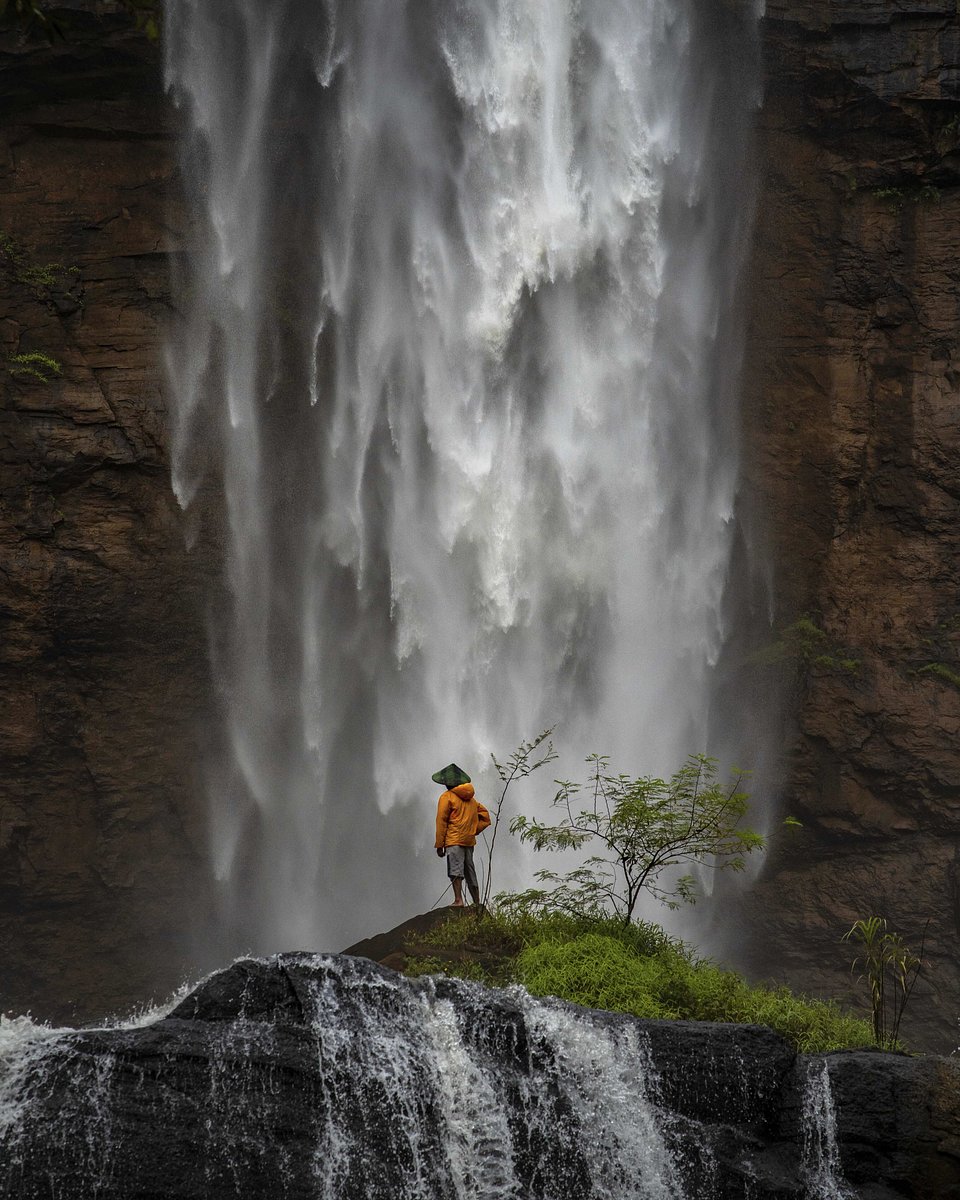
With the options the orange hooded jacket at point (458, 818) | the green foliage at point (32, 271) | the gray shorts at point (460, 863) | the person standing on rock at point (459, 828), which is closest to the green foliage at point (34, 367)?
the green foliage at point (32, 271)

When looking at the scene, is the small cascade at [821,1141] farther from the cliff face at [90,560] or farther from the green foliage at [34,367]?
the green foliage at [34,367]

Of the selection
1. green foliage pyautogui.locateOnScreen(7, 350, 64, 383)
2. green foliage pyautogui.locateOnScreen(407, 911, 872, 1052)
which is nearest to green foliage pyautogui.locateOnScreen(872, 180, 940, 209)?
green foliage pyautogui.locateOnScreen(7, 350, 64, 383)

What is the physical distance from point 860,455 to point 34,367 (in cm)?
1158

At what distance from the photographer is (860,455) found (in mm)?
17953

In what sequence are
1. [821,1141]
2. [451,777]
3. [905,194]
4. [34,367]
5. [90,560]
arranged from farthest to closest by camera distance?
[905,194]
[34,367]
[90,560]
[451,777]
[821,1141]

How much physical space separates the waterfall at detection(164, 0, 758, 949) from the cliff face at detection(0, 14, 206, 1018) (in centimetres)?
54

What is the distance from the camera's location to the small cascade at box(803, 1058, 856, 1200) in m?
8.02

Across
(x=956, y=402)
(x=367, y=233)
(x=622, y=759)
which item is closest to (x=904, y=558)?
(x=956, y=402)

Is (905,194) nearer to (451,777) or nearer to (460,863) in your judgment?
(451,777)

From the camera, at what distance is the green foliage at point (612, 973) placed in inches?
376

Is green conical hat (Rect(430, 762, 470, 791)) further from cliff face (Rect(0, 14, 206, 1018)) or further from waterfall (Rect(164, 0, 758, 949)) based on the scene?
cliff face (Rect(0, 14, 206, 1018))

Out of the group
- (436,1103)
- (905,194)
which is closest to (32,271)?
(905,194)

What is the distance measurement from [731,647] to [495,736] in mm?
3955

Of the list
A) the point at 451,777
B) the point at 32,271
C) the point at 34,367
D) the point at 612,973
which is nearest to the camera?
the point at 612,973
